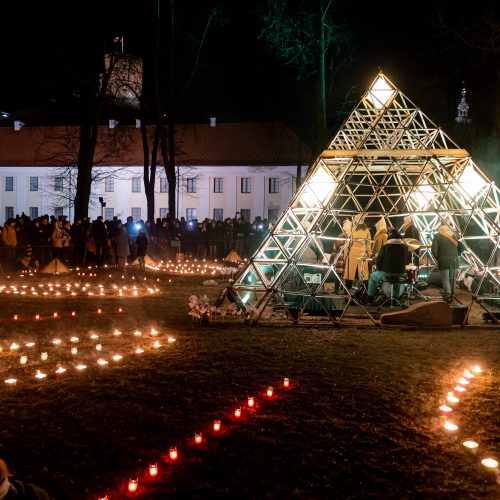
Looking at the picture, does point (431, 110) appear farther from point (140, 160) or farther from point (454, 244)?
point (140, 160)

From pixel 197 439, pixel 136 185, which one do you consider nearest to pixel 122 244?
pixel 197 439

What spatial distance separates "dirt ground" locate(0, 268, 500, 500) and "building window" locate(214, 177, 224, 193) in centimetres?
4048

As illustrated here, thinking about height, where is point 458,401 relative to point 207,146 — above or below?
below

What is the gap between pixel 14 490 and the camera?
2.54m

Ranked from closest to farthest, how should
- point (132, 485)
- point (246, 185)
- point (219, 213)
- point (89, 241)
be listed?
1. point (132, 485)
2. point (89, 241)
3. point (246, 185)
4. point (219, 213)

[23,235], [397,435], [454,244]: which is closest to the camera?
[397,435]

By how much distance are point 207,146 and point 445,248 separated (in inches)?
1611

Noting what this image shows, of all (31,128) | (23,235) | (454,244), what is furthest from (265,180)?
(454,244)

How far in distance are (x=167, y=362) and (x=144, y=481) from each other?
329 cm

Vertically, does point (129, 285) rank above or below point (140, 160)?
below

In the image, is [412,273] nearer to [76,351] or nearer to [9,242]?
[76,351]

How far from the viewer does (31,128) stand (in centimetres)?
5309

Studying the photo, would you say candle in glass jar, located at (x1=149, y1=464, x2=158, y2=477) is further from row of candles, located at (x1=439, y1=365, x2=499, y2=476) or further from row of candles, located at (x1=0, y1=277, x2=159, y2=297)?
row of candles, located at (x1=0, y1=277, x2=159, y2=297)

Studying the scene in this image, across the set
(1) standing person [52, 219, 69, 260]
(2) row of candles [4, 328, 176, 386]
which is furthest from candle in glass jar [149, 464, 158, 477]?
(1) standing person [52, 219, 69, 260]
